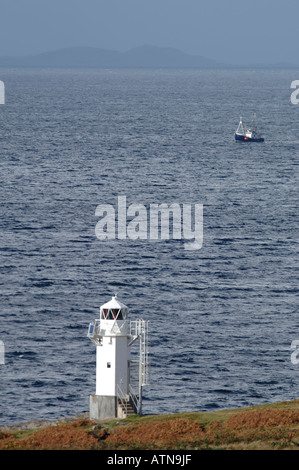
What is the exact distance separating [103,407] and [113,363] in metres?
2.60

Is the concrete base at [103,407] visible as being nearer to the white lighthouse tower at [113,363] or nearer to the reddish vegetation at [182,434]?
the white lighthouse tower at [113,363]

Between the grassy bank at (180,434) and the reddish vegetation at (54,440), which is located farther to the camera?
the reddish vegetation at (54,440)

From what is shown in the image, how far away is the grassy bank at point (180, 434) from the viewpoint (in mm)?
36094

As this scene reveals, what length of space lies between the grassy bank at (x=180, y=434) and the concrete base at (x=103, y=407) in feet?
8.15

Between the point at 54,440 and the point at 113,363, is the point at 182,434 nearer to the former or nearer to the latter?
the point at 54,440

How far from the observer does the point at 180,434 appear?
38812 millimetres

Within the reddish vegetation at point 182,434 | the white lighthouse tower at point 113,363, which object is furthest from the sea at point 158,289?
the reddish vegetation at point 182,434

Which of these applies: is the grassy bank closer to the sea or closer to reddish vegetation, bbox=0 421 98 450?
reddish vegetation, bbox=0 421 98 450

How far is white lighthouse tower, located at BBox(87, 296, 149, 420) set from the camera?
152 ft

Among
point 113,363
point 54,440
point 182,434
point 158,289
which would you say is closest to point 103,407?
point 113,363

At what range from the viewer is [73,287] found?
86125 mm

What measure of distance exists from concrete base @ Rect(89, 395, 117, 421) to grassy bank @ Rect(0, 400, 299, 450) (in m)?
2.49
